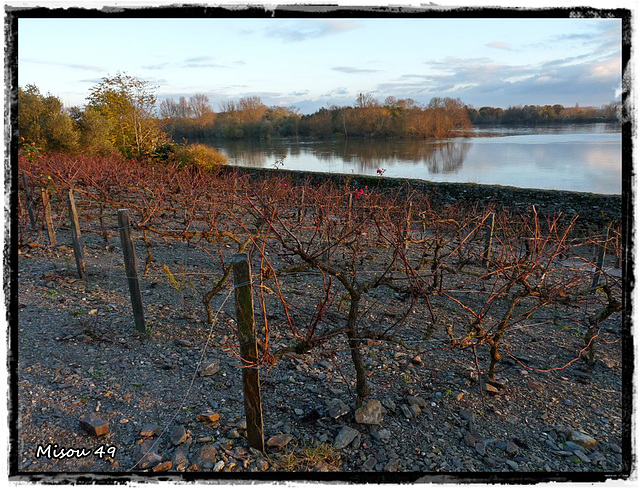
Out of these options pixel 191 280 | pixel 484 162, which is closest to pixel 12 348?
pixel 191 280

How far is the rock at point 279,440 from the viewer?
103 inches

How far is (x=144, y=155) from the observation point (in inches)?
774

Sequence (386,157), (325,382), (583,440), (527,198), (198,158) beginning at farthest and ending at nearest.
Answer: (386,157) → (198,158) → (527,198) → (325,382) → (583,440)

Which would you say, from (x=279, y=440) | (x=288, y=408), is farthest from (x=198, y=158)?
(x=279, y=440)

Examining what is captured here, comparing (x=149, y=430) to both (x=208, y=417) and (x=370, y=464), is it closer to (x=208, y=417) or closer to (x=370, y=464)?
(x=208, y=417)

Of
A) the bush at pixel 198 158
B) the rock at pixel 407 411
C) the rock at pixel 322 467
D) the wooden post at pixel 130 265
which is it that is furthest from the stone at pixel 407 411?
the bush at pixel 198 158

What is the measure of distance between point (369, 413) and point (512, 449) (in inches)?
37.8

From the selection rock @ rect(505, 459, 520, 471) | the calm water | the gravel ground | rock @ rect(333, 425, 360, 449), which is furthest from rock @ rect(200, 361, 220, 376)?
the calm water

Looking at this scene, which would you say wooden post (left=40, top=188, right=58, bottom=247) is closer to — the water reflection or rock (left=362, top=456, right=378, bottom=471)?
rock (left=362, top=456, right=378, bottom=471)

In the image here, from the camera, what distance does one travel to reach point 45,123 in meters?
15.8

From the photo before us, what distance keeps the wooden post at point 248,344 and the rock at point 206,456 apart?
22 cm

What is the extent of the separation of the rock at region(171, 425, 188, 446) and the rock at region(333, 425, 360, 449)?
96 cm

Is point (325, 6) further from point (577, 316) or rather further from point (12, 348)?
point (577, 316)

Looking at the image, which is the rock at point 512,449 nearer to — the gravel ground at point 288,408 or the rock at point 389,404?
the gravel ground at point 288,408
